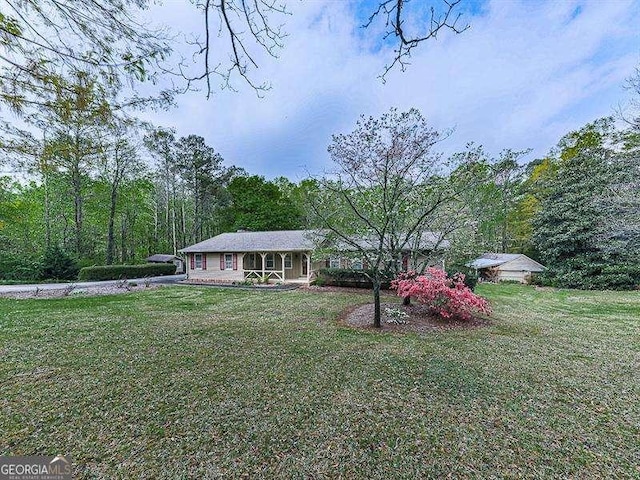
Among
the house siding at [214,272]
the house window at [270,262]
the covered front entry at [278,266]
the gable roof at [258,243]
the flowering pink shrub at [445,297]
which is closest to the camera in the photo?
the flowering pink shrub at [445,297]

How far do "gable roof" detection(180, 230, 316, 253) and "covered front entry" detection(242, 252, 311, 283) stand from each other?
53cm

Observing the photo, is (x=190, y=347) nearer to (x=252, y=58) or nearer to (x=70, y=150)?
(x=70, y=150)

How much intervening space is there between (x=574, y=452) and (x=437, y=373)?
1864 millimetres

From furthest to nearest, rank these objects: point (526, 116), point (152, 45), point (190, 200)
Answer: point (190, 200) → point (526, 116) → point (152, 45)

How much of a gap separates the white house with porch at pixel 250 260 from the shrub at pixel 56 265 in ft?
24.7

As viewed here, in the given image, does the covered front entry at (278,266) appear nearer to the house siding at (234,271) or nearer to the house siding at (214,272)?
the house siding at (234,271)

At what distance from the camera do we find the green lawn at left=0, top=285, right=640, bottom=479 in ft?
8.15

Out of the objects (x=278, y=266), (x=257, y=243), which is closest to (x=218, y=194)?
(x=257, y=243)

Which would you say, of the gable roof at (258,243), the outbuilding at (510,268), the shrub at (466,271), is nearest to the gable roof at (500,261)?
the outbuilding at (510,268)

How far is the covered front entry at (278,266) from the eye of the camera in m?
16.9

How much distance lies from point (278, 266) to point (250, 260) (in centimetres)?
206

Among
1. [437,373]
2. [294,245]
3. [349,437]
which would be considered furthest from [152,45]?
[294,245]

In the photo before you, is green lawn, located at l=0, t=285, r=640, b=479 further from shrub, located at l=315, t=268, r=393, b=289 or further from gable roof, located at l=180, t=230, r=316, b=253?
gable roof, located at l=180, t=230, r=316, b=253

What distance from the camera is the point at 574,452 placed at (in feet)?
8.50
